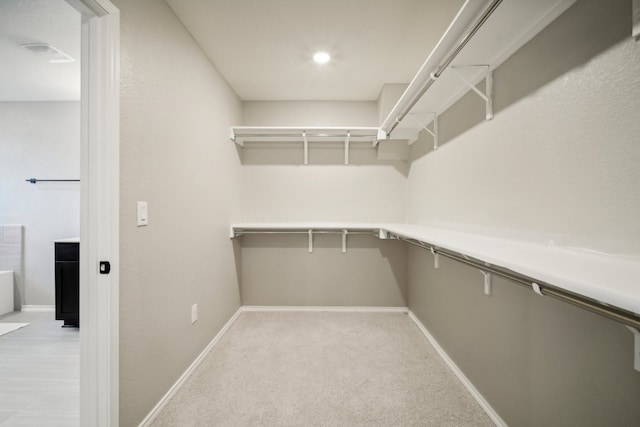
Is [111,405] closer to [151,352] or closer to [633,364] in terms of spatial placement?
[151,352]

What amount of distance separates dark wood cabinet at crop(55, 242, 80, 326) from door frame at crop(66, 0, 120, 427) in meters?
1.91

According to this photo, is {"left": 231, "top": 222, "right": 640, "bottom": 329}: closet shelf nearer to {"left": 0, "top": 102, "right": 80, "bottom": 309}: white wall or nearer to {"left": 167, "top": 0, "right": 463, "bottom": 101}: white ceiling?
{"left": 167, "top": 0, "right": 463, "bottom": 101}: white ceiling

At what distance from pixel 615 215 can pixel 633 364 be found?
434 mm

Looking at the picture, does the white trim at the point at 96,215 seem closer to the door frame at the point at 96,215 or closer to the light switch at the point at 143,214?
the door frame at the point at 96,215

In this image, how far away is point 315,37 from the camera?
179 cm

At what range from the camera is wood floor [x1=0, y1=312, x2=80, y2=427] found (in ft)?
4.68

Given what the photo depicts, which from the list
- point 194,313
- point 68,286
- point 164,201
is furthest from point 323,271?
point 68,286

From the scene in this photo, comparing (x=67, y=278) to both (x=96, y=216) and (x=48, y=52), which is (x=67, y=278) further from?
(x=96, y=216)

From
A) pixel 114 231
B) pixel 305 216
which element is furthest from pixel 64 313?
pixel 305 216

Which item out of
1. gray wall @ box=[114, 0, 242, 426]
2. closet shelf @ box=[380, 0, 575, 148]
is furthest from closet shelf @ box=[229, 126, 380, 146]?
closet shelf @ box=[380, 0, 575, 148]

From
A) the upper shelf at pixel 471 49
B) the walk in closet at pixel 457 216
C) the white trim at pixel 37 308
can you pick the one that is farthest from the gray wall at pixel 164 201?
the white trim at pixel 37 308

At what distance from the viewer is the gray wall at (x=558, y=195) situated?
0.77m

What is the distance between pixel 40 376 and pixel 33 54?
2406 mm

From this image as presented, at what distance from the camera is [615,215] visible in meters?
0.78
